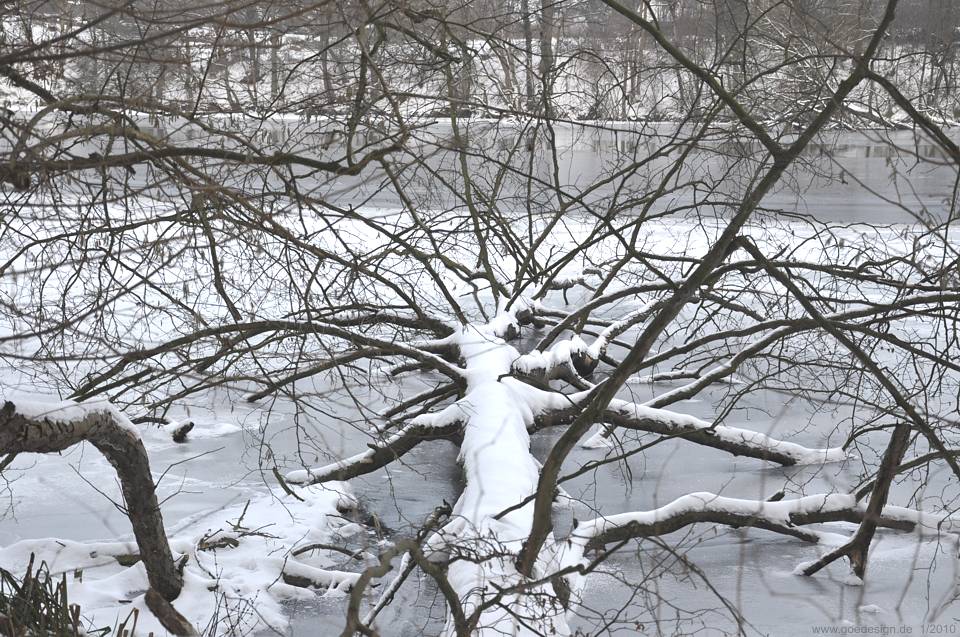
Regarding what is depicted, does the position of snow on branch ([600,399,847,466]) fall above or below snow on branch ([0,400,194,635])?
above

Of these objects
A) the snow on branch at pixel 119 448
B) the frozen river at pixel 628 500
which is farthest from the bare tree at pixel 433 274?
the frozen river at pixel 628 500

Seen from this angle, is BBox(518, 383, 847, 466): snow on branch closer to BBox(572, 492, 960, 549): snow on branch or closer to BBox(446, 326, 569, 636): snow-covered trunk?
BBox(446, 326, 569, 636): snow-covered trunk

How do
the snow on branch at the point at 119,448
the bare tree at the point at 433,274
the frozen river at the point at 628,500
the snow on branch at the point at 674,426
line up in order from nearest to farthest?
the bare tree at the point at 433,274
the snow on branch at the point at 119,448
the frozen river at the point at 628,500
the snow on branch at the point at 674,426

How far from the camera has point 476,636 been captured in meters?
3.03

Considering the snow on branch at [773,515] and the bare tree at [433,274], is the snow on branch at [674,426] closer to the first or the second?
the bare tree at [433,274]

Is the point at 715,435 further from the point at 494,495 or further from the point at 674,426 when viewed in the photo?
the point at 494,495

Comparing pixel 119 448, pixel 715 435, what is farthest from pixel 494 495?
pixel 715 435

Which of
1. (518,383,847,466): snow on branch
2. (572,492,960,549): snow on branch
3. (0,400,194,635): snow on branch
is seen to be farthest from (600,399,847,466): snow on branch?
(0,400,194,635): snow on branch

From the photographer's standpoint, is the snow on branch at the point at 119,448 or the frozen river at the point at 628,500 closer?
the snow on branch at the point at 119,448

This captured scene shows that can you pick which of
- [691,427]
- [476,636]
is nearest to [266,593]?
[476,636]

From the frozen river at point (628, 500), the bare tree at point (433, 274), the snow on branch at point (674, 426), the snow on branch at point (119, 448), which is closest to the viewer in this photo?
the bare tree at point (433, 274)

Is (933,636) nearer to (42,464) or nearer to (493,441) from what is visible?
(493,441)

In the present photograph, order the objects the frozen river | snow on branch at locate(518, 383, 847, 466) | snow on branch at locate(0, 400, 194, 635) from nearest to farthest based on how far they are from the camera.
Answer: snow on branch at locate(0, 400, 194, 635)
the frozen river
snow on branch at locate(518, 383, 847, 466)

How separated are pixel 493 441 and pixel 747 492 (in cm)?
215
